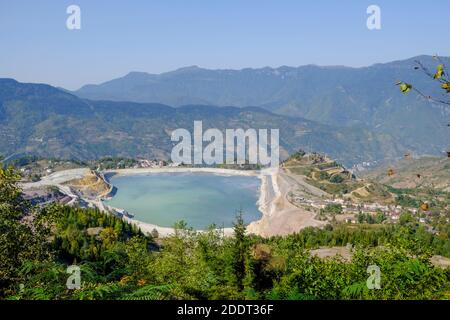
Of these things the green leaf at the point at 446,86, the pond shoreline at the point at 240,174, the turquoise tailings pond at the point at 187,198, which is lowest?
the turquoise tailings pond at the point at 187,198

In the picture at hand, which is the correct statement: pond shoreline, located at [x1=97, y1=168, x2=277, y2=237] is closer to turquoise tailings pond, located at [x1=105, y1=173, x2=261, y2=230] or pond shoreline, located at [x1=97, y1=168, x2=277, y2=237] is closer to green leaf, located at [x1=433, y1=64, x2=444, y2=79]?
turquoise tailings pond, located at [x1=105, y1=173, x2=261, y2=230]

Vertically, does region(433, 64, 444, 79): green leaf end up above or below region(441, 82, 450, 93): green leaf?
above

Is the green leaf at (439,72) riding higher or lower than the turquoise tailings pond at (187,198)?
higher

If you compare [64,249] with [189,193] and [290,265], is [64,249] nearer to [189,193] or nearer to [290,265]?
[290,265]

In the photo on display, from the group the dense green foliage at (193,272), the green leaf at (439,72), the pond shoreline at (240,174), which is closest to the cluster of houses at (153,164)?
the pond shoreline at (240,174)

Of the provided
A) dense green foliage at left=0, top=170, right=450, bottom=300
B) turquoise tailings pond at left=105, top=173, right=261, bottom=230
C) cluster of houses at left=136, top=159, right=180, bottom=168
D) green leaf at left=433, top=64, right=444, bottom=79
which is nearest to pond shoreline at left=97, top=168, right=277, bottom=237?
turquoise tailings pond at left=105, top=173, right=261, bottom=230

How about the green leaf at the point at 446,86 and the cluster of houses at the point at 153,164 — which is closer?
the green leaf at the point at 446,86

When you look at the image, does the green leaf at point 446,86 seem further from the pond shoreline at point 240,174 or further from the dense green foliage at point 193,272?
the pond shoreline at point 240,174

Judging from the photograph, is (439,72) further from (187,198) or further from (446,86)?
(187,198)

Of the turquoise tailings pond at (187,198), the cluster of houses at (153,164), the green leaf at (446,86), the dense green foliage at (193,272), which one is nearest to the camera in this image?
the green leaf at (446,86)
